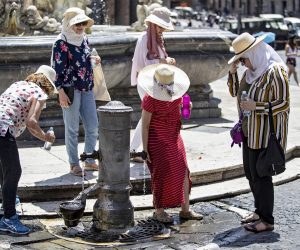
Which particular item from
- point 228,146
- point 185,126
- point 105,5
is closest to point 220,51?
point 185,126

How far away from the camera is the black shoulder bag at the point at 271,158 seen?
6.83 m

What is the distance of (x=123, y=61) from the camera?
10.9 meters

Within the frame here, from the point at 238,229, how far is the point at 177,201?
1.95ft

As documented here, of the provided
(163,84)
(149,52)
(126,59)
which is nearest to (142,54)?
(149,52)

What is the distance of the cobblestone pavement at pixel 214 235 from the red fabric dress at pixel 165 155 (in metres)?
0.28

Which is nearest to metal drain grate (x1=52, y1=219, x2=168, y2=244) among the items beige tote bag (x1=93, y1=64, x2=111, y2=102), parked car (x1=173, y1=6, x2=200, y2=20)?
beige tote bag (x1=93, y1=64, x2=111, y2=102)

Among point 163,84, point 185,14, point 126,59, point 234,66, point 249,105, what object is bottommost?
point 185,14

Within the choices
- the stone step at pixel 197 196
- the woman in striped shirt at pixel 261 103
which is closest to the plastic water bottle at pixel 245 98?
the woman in striped shirt at pixel 261 103

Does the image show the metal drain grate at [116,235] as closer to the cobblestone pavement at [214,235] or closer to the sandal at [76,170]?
the cobblestone pavement at [214,235]

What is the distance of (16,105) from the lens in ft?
22.4

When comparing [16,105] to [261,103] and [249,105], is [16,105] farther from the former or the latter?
[261,103]

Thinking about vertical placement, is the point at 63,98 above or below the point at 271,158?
above

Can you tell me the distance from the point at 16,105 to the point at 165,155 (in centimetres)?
138

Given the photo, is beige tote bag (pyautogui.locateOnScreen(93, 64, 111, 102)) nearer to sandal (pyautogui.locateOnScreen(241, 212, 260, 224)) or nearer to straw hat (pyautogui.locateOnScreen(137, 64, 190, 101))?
straw hat (pyautogui.locateOnScreen(137, 64, 190, 101))
